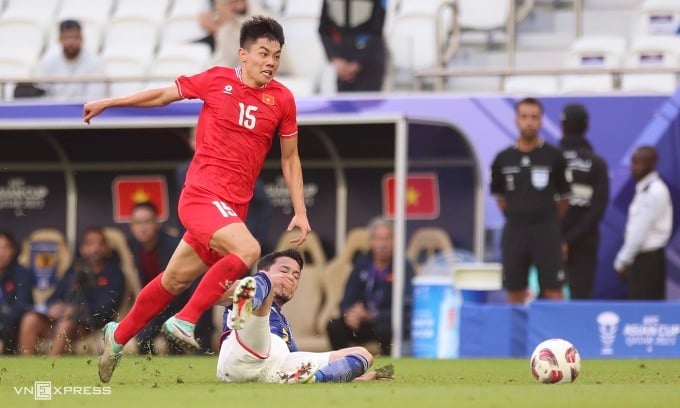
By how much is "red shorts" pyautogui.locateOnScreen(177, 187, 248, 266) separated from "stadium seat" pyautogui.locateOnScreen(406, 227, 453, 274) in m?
7.62

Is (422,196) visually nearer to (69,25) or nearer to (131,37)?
(69,25)

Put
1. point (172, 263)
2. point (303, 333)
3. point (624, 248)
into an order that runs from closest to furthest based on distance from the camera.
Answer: point (172, 263), point (624, 248), point (303, 333)

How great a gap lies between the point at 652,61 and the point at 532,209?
2522 millimetres

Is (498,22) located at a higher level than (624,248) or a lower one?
higher

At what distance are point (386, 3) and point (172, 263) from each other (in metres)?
6.98

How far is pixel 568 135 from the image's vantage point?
1480 centimetres

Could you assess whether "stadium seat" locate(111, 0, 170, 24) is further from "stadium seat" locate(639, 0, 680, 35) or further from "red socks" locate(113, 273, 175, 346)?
"red socks" locate(113, 273, 175, 346)

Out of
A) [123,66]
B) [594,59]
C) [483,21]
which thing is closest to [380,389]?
[594,59]

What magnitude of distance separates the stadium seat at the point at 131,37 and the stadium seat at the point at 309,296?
2.97 metres

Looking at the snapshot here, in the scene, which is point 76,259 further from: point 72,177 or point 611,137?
point 611,137

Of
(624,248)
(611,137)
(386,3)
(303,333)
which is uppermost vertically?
(386,3)

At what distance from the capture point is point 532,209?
14.2 metres

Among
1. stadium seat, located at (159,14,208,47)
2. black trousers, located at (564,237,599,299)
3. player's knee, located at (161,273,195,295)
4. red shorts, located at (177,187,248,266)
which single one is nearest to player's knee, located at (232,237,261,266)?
red shorts, located at (177,187,248,266)

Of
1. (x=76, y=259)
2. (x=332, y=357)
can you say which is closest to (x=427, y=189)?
(x=76, y=259)
